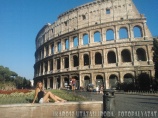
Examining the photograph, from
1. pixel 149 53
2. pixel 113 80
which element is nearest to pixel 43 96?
pixel 113 80

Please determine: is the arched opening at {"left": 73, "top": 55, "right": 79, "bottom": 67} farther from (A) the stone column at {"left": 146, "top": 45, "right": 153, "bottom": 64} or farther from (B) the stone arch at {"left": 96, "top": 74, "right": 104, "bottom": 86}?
(A) the stone column at {"left": 146, "top": 45, "right": 153, "bottom": 64}

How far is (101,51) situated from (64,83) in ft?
29.1

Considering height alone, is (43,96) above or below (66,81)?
below

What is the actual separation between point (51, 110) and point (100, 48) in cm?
2311

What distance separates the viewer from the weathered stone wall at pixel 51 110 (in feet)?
17.0

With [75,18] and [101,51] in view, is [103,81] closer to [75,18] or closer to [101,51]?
[101,51]

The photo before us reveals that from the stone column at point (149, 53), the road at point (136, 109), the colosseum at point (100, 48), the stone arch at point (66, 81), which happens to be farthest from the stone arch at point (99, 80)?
the road at point (136, 109)

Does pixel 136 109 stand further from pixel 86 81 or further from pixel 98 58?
pixel 98 58

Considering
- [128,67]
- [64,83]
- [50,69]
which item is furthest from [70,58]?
[128,67]

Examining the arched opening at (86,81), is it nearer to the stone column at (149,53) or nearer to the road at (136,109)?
the stone column at (149,53)

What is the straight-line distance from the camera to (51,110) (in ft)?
18.1

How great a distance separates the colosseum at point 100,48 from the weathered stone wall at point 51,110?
20.4 m

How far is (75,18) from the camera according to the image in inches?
1278

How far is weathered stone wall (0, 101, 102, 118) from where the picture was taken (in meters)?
5.19
